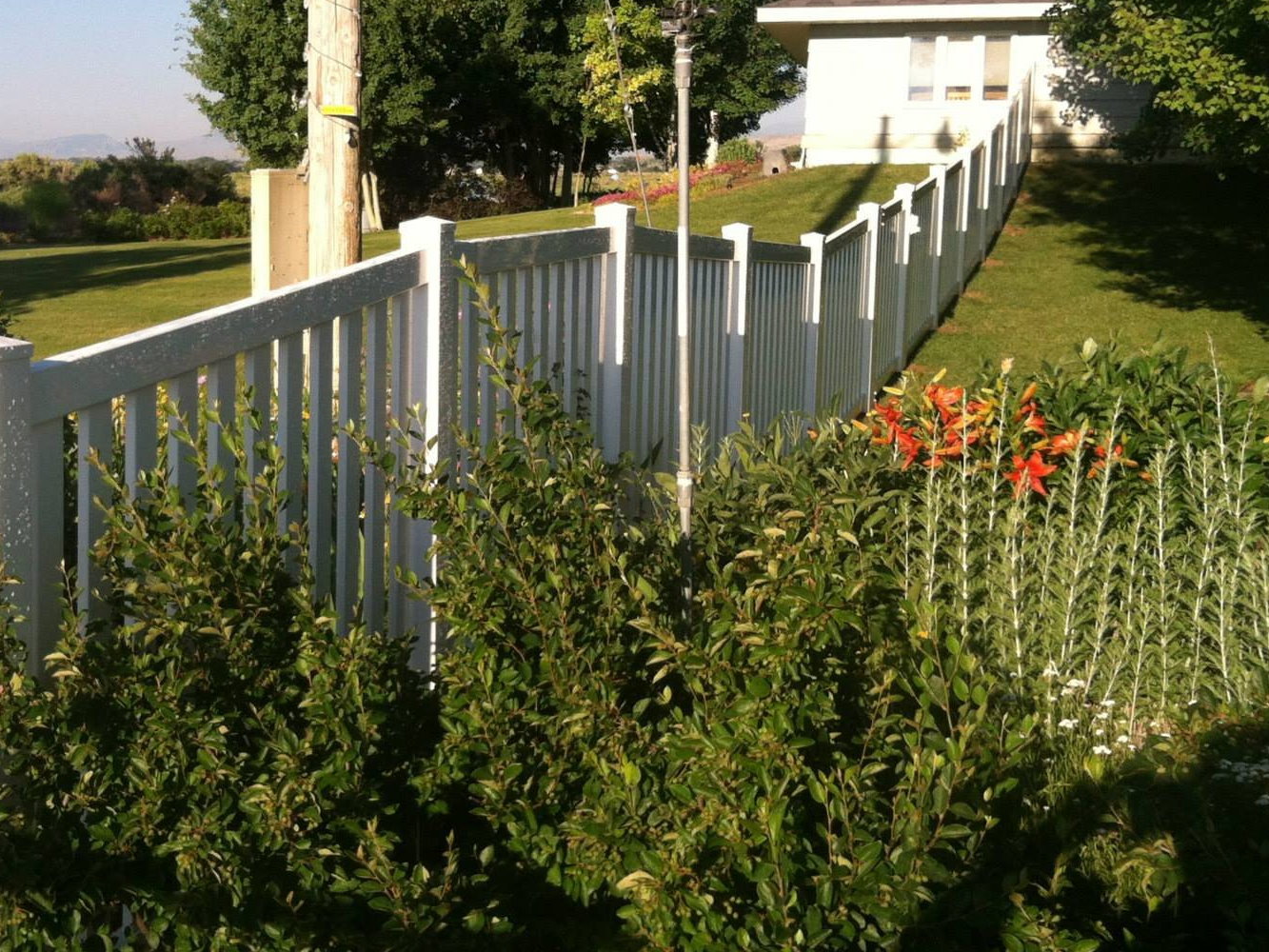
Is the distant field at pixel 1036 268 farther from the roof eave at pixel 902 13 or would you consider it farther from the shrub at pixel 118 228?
the shrub at pixel 118 228

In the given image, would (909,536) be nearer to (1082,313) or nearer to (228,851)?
(228,851)


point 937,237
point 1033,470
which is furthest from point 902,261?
point 1033,470

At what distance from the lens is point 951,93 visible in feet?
82.8

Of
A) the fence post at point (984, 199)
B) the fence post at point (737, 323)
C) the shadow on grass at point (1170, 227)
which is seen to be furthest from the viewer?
the fence post at point (984, 199)

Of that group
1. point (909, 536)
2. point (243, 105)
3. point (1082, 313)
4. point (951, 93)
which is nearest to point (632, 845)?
point (909, 536)

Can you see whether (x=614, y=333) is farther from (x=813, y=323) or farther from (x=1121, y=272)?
(x=1121, y=272)

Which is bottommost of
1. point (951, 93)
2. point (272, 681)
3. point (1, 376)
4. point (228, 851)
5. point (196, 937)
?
point (196, 937)

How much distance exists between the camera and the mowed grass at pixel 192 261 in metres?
15.6

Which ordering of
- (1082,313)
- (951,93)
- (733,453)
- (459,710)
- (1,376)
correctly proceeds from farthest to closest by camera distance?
1. (951,93)
2. (1082,313)
3. (733,453)
4. (459,710)
5. (1,376)

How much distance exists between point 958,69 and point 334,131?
20411 mm

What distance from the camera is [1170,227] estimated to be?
19.3 m

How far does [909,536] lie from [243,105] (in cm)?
3708

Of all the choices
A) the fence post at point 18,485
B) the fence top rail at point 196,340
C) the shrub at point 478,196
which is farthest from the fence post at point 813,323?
the shrub at point 478,196

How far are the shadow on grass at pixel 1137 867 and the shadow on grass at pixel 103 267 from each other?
48.3ft
